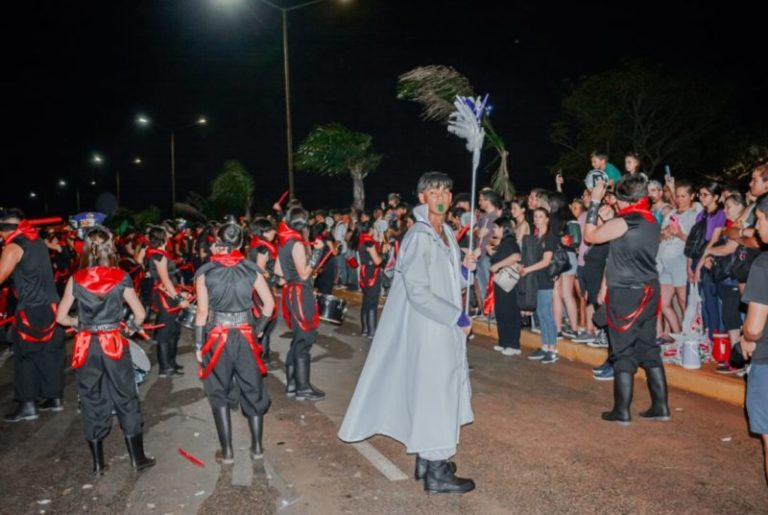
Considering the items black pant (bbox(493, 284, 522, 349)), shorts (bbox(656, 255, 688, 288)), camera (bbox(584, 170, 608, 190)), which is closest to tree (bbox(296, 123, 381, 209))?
black pant (bbox(493, 284, 522, 349))

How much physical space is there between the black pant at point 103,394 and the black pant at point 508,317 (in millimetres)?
5541

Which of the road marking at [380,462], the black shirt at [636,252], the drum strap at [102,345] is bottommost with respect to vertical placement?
the road marking at [380,462]

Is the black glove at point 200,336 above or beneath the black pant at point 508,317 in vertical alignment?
above

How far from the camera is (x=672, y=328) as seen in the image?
29.0ft

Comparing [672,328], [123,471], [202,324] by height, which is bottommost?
[123,471]

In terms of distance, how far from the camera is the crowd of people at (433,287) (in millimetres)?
4887

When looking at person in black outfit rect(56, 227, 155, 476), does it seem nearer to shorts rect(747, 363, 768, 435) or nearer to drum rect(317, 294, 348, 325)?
drum rect(317, 294, 348, 325)

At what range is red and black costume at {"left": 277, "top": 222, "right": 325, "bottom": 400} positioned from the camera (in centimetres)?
718

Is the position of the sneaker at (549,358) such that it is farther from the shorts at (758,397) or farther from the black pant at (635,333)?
the shorts at (758,397)

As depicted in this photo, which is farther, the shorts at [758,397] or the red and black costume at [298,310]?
the red and black costume at [298,310]

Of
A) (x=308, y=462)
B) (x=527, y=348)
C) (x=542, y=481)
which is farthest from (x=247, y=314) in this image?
(x=527, y=348)

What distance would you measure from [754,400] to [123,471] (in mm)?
4658

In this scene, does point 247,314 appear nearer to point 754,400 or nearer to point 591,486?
point 591,486

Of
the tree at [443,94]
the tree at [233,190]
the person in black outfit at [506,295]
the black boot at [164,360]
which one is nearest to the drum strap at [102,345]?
the black boot at [164,360]
